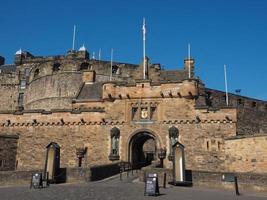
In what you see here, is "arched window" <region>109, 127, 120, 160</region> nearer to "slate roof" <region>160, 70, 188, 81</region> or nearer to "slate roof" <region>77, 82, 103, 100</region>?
"slate roof" <region>77, 82, 103, 100</region>

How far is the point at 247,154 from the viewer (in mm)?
20250

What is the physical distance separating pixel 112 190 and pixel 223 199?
4340mm

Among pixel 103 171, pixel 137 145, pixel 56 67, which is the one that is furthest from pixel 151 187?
pixel 56 67

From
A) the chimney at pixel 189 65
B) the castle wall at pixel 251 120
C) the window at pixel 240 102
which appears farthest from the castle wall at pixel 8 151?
the window at pixel 240 102

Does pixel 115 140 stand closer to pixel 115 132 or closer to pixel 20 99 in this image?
pixel 115 132

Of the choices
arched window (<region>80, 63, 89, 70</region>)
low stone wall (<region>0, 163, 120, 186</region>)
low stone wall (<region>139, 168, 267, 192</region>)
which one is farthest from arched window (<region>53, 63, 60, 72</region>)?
low stone wall (<region>139, 168, 267, 192</region>)

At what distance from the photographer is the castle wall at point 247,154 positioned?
19438 mm

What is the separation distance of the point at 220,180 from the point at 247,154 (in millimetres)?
6352

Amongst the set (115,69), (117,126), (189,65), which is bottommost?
(117,126)

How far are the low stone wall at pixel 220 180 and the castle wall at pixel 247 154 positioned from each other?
567 cm

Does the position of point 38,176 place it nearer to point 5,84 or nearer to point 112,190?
point 112,190

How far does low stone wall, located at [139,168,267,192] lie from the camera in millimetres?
13891

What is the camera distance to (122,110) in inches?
934

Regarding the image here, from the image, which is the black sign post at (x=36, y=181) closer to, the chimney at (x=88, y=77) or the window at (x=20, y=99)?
the chimney at (x=88, y=77)
